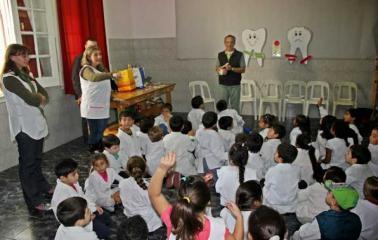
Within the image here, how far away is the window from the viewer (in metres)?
4.30

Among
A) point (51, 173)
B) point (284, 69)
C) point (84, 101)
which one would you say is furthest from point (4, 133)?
point (284, 69)

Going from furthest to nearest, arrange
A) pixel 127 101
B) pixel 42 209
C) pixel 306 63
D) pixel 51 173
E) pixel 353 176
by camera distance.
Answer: pixel 306 63 < pixel 127 101 < pixel 51 173 < pixel 42 209 < pixel 353 176

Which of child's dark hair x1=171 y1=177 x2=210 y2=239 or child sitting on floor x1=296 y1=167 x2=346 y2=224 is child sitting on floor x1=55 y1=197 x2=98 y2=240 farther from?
child sitting on floor x1=296 y1=167 x2=346 y2=224

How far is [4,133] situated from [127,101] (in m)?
1.47

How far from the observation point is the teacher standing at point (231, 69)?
16.3 ft

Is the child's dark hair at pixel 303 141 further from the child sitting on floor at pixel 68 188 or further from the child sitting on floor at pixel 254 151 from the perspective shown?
the child sitting on floor at pixel 68 188

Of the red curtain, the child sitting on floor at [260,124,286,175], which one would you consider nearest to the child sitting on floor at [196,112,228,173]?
the child sitting on floor at [260,124,286,175]

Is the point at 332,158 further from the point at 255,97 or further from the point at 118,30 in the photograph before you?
the point at 118,30

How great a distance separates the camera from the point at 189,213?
1.38 meters

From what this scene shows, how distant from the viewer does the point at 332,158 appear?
330cm

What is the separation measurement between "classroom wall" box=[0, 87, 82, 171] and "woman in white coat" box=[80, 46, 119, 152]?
0.94 meters

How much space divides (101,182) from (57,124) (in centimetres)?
235

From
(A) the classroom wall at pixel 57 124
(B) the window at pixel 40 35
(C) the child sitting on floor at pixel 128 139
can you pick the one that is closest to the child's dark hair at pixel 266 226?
(C) the child sitting on floor at pixel 128 139

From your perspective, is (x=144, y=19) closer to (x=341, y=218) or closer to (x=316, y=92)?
(x=316, y=92)
